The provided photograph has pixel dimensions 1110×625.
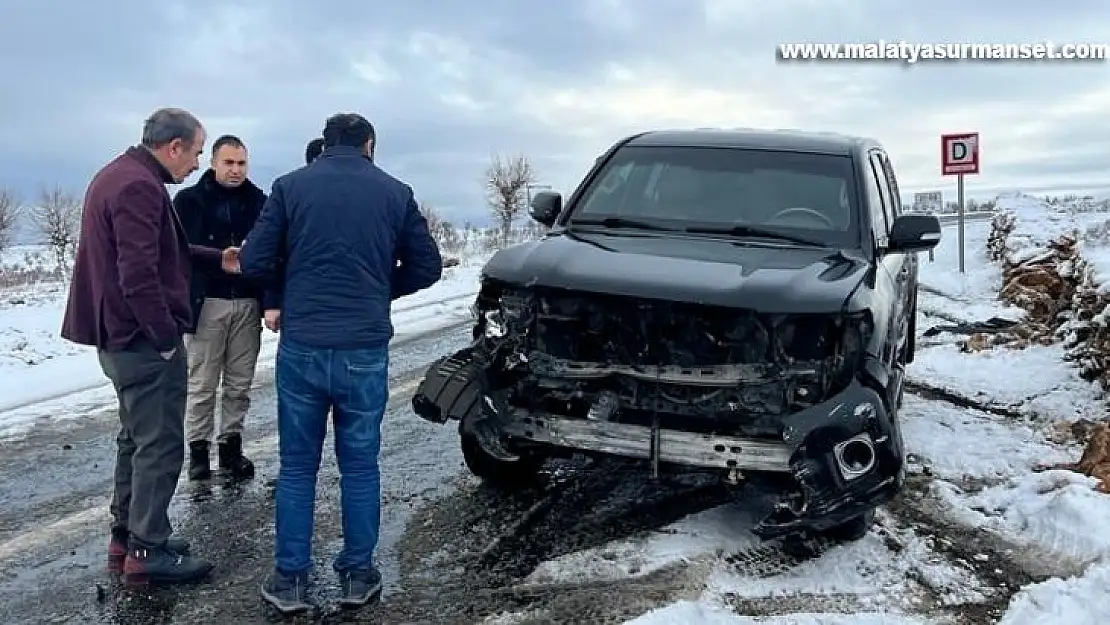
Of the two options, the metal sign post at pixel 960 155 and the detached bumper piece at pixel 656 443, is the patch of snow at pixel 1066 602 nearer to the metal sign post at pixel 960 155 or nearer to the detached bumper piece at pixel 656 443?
the detached bumper piece at pixel 656 443

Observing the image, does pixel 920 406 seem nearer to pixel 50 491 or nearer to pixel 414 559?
pixel 414 559

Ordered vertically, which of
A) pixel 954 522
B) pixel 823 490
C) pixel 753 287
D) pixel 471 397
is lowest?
pixel 954 522

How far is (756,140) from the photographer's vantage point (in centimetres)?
594

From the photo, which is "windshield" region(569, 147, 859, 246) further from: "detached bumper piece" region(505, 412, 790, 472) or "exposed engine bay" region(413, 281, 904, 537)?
"detached bumper piece" region(505, 412, 790, 472)

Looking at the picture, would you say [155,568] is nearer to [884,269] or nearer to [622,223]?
[622,223]

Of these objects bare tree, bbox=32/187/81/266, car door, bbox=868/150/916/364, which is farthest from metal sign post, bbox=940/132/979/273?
bare tree, bbox=32/187/81/266

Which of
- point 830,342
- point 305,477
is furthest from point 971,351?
point 305,477

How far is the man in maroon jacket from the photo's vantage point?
383 centimetres

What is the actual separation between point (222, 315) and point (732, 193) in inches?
112

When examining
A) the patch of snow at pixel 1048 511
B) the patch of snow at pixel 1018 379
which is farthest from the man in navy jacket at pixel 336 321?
the patch of snow at pixel 1018 379

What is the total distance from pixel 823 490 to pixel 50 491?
13.1 ft

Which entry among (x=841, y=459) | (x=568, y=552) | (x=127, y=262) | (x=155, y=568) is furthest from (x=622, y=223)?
(x=155, y=568)

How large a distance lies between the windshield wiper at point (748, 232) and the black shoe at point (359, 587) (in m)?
2.45

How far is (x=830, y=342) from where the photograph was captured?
412cm
